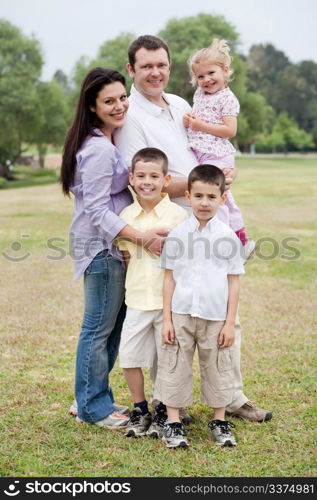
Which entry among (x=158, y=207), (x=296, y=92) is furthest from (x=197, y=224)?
(x=296, y=92)

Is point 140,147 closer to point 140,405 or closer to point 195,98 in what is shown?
point 195,98

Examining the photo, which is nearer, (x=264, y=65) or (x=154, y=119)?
(x=154, y=119)

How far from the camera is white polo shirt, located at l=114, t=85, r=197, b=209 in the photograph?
3604 mm

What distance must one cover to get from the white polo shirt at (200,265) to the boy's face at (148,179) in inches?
9.2

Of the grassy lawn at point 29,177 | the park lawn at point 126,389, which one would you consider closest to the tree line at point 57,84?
the grassy lawn at point 29,177

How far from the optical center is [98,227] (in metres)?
3.55

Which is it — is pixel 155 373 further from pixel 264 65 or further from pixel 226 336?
pixel 264 65

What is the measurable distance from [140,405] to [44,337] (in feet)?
7.44

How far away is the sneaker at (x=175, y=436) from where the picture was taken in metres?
3.52

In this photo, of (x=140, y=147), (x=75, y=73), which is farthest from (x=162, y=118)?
(x=75, y=73)

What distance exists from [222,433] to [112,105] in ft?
6.36

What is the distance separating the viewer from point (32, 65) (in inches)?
1396

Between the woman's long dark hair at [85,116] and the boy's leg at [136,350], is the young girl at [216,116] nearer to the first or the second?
the woman's long dark hair at [85,116]

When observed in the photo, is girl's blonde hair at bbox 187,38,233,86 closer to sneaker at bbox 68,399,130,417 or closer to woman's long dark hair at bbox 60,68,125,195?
woman's long dark hair at bbox 60,68,125,195
